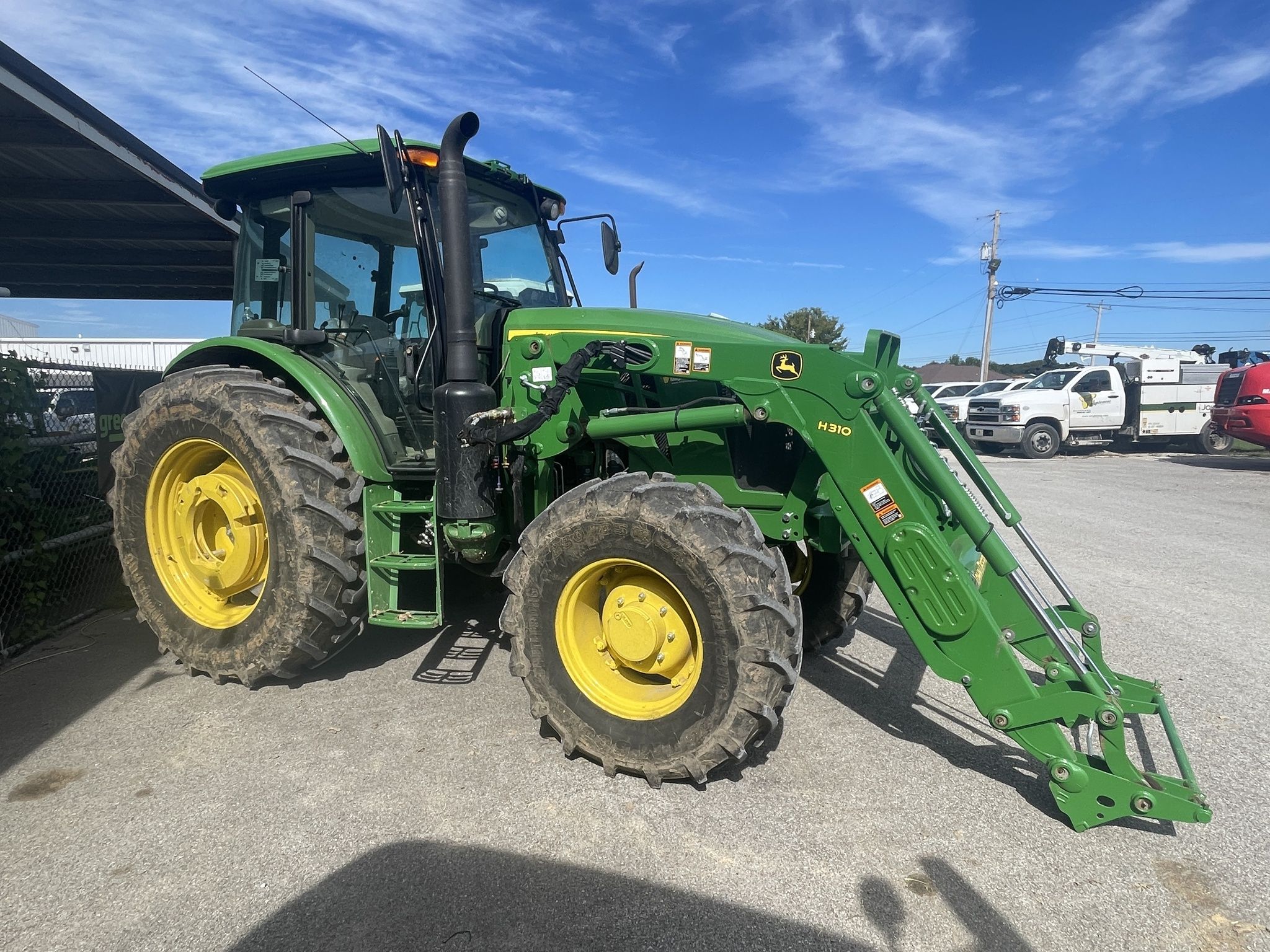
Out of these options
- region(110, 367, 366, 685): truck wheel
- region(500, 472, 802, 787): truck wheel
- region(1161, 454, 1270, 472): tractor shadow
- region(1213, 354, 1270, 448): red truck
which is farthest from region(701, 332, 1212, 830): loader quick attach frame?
region(1161, 454, 1270, 472): tractor shadow

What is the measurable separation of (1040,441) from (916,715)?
1582 centimetres

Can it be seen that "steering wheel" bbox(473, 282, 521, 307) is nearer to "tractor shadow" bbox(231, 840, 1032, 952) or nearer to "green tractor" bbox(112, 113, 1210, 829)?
"green tractor" bbox(112, 113, 1210, 829)

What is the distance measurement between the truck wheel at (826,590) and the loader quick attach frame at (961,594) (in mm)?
750

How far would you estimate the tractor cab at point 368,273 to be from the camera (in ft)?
11.9

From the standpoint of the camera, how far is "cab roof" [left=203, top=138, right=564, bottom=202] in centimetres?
363

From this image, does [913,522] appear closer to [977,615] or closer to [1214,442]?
[977,615]

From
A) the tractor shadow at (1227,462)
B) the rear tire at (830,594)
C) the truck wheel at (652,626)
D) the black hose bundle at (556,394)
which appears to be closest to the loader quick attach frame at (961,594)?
the truck wheel at (652,626)

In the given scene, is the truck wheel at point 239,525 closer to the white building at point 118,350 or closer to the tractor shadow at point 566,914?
the tractor shadow at point 566,914

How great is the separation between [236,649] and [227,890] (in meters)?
1.53

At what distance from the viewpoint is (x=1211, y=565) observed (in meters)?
6.40

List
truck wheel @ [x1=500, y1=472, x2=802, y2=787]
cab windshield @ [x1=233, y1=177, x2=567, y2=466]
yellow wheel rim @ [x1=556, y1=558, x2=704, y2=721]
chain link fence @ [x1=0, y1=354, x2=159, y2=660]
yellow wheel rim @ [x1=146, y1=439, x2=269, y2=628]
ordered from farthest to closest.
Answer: chain link fence @ [x1=0, y1=354, x2=159, y2=660] → cab windshield @ [x1=233, y1=177, x2=567, y2=466] → yellow wheel rim @ [x1=146, y1=439, x2=269, y2=628] → yellow wheel rim @ [x1=556, y1=558, x2=704, y2=721] → truck wheel @ [x1=500, y1=472, x2=802, y2=787]

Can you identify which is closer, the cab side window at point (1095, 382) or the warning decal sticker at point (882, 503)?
the warning decal sticker at point (882, 503)

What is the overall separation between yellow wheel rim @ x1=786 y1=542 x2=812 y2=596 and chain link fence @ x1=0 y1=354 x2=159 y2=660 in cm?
412

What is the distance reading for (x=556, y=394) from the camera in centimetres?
307
